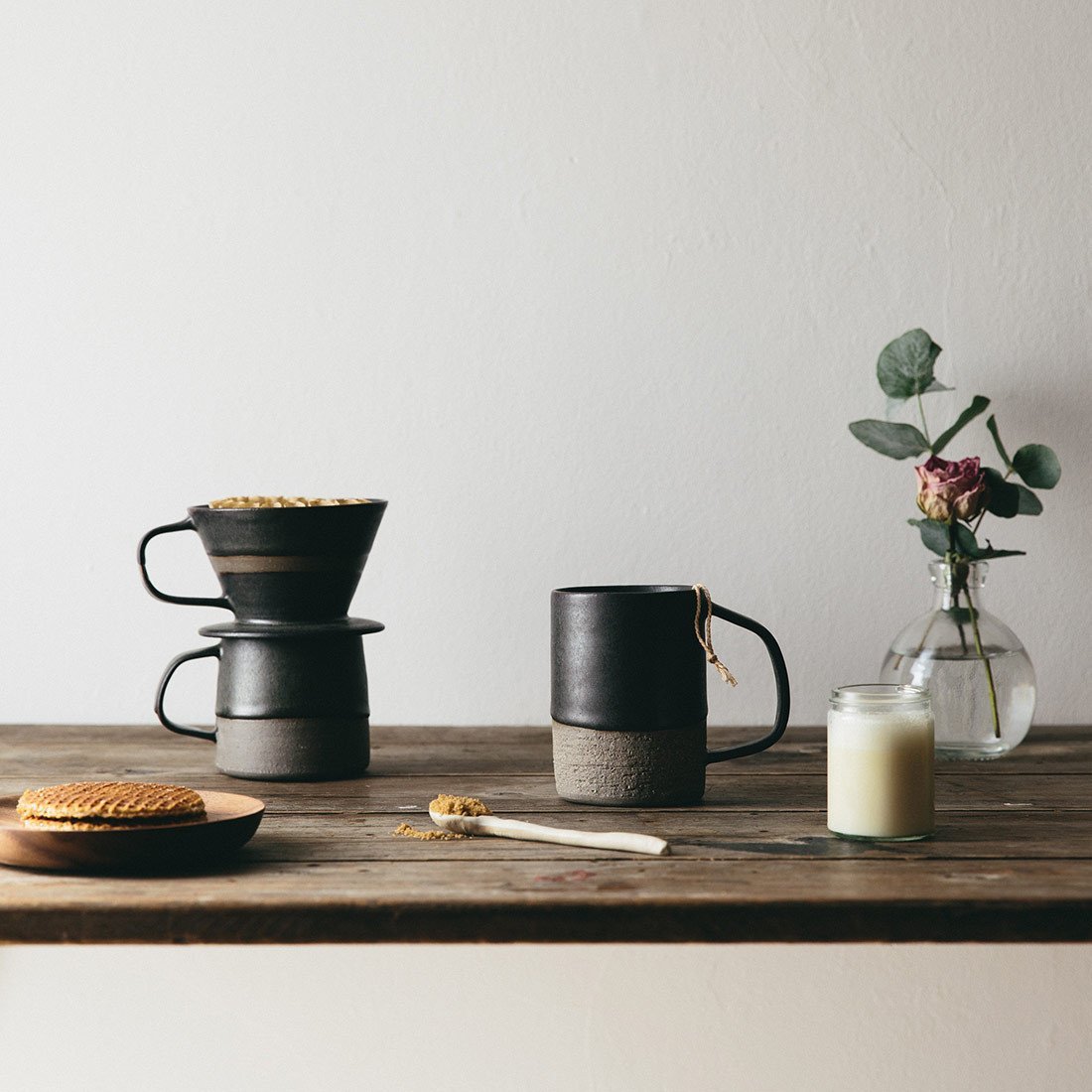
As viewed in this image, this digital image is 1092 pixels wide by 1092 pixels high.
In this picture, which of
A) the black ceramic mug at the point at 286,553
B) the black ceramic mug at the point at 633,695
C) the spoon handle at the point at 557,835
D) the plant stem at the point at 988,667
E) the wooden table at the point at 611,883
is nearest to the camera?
the wooden table at the point at 611,883

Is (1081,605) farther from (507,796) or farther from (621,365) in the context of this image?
(507,796)

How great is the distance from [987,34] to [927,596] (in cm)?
56

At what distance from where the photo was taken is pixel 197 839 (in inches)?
27.9

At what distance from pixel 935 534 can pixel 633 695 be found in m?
0.40

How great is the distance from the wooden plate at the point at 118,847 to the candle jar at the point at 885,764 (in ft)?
1.23

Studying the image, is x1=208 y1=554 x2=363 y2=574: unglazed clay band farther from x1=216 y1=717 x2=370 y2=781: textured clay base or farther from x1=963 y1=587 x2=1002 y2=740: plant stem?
x1=963 y1=587 x2=1002 y2=740: plant stem

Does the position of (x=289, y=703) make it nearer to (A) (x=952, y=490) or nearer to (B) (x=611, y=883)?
(B) (x=611, y=883)

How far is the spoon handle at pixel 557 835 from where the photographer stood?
0.74m

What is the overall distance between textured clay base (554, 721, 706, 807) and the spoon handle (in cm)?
7

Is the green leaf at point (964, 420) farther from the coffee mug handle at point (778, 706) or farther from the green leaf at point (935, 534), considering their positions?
the coffee mug handle at point (778, 706)

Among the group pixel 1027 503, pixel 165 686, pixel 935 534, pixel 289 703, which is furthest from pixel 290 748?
pixel 1027 503

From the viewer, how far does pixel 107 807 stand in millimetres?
708

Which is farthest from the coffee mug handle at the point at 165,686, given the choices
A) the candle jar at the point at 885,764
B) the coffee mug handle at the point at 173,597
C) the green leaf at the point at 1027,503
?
the green leaf at the point at 1027,503

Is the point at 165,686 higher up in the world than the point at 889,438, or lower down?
lower down
